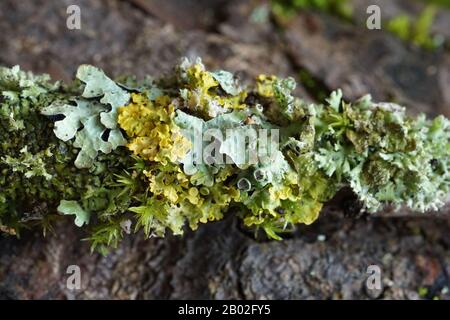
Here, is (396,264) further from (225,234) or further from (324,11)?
(324,11)

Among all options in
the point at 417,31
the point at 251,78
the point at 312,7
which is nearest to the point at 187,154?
the point at 251,78

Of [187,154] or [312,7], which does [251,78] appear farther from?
[187,154]

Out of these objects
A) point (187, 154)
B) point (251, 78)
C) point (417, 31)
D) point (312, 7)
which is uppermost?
point (312, 7)

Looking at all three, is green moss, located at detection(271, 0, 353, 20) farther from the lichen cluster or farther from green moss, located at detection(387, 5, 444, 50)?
the lichen cluster

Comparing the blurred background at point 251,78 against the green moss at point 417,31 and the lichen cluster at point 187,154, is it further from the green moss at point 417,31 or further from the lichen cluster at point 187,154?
the lichen cluster at point 187,154

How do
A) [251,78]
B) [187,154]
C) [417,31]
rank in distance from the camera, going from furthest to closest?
[417,31] → [251,78] → [187,154]

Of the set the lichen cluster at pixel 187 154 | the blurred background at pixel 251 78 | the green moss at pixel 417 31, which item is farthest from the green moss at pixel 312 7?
the lichen cluster at pixel 187 154
